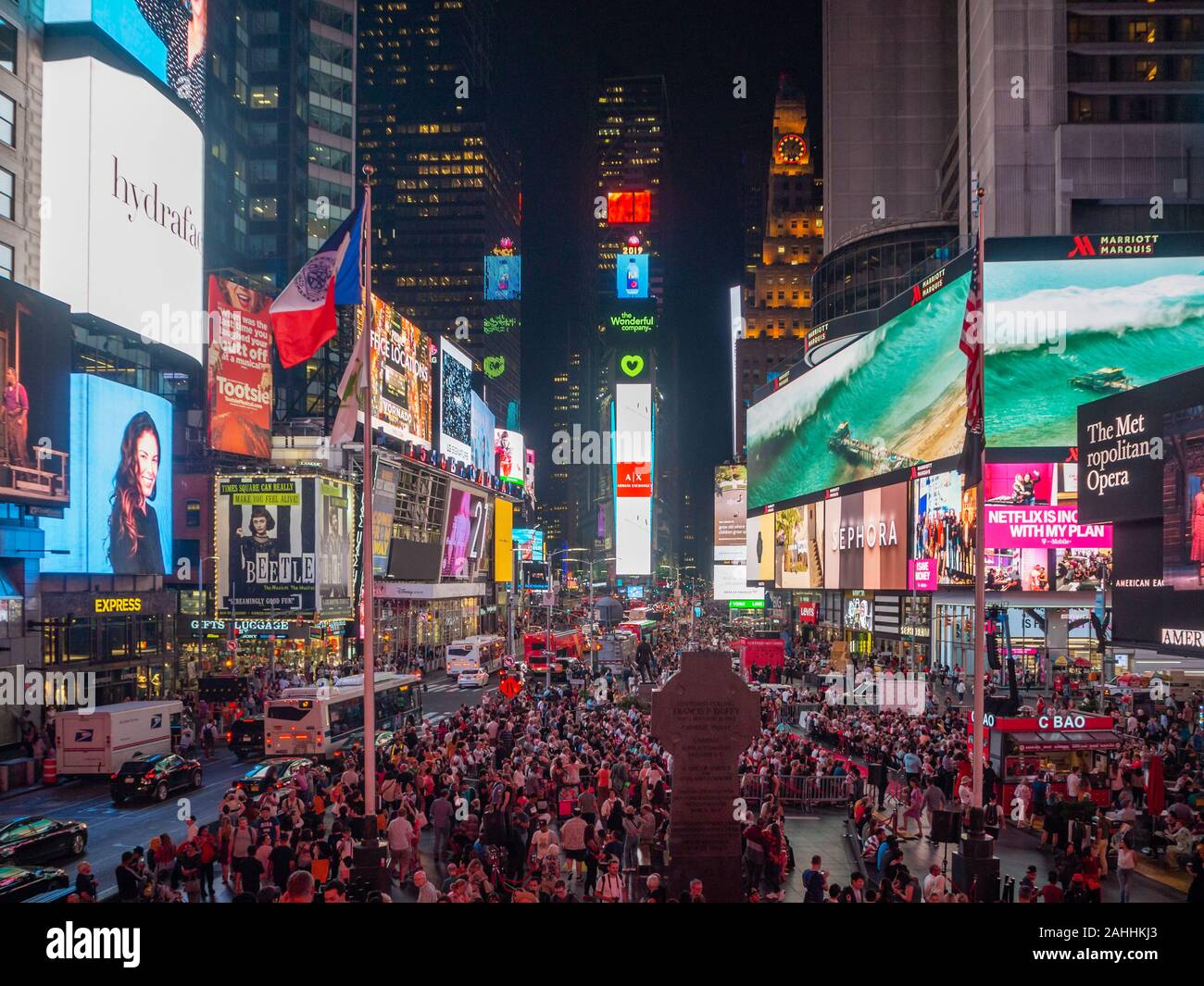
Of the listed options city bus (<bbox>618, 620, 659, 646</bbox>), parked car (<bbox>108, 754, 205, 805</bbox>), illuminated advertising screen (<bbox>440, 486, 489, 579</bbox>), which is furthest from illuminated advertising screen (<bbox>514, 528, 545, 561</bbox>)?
parked car (<bbox>108, 754, 205, 805</bbox>)

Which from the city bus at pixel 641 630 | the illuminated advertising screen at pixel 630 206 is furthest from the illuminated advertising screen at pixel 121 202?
the illuminated advertising screen at pixel 630 206

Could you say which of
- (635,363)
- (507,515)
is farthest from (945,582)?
(635,363)

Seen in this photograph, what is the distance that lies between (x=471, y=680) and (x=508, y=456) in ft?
214

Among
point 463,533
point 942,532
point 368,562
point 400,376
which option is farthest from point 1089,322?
point 463,533

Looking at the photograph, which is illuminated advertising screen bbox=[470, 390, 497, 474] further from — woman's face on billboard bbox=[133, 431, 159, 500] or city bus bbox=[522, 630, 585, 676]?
woman's face on billboard bbox=[133, 431, 159, 500]

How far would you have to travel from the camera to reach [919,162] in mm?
Answer: 106000

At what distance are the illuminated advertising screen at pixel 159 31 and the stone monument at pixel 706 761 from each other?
40490mm

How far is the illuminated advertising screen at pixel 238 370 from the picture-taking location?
50625mm

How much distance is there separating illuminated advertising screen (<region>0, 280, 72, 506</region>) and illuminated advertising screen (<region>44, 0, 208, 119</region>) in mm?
14105

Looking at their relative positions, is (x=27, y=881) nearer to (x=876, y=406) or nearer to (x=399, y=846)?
(x=399, y=846)

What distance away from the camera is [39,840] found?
18547 mm
